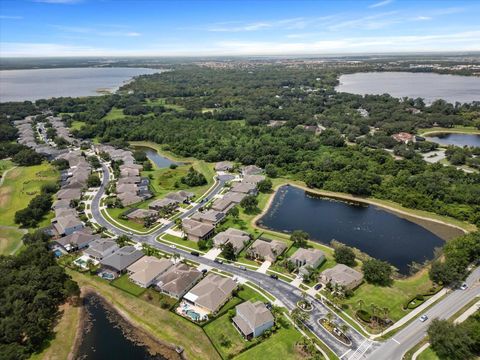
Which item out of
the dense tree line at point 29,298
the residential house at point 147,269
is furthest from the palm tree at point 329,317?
the dense tree line at point 29,298

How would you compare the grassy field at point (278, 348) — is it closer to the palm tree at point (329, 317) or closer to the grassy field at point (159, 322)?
the grassy field at point (159, 322)

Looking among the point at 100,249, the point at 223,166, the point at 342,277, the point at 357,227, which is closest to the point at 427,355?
the point at 342,277

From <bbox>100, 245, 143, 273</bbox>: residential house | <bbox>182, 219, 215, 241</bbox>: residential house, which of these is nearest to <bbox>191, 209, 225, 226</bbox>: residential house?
<bbox>182, 219, 215, 241</bbox>: residential house

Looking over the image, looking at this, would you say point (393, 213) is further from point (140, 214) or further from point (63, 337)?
point (63, 337)

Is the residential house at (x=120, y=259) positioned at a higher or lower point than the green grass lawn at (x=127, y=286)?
higher

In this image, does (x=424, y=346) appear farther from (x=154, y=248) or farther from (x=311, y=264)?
(x=154, y=248)

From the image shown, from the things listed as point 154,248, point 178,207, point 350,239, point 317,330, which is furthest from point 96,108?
point 317,330
